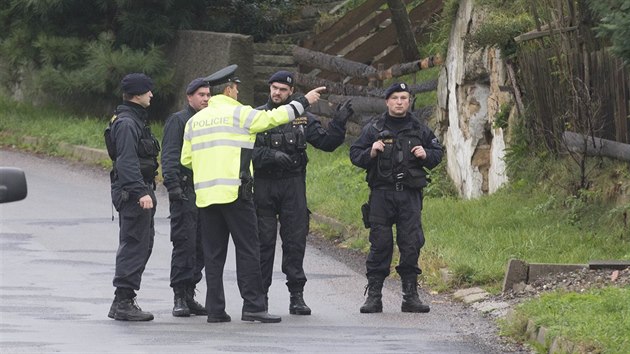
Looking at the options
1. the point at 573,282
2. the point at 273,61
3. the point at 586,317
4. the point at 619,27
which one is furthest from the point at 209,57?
the point at 586,317

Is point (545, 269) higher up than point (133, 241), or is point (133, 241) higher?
point (133, 241)

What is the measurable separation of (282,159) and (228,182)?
0.64 m

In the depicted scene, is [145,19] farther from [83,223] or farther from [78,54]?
[83,223]

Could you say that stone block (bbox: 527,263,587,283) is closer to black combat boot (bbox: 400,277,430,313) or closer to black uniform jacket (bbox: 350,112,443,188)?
black combat boot (bbox: 400,277,430,313)

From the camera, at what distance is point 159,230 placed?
1688 centimetres

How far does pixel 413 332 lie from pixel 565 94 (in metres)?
5.36

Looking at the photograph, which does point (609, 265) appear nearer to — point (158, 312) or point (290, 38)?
point (158, 312)

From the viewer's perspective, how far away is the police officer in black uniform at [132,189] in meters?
11.7

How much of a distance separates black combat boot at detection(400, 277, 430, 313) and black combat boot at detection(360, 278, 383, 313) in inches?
7.4

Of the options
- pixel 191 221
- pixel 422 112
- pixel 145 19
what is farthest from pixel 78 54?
pixel 191 221

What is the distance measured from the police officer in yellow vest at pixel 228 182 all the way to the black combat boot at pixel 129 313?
1.55 feet

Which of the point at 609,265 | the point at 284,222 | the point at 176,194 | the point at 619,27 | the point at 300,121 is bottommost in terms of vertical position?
the point at 609,265

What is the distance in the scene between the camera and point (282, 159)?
12.1m

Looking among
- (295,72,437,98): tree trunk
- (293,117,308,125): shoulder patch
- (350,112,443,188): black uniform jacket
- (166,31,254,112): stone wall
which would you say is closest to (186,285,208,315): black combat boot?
(293,117,308,125): shoulder patch
